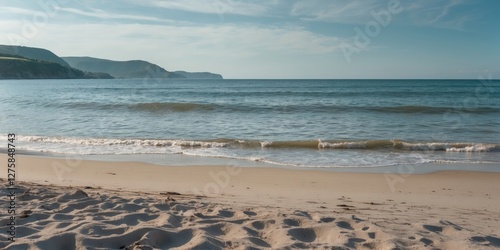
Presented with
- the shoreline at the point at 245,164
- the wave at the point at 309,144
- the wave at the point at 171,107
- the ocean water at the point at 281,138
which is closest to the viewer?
the shoreline at the point at 245,164

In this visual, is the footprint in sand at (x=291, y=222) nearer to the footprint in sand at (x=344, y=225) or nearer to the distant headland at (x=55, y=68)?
the footprint in sand at (x=344, y=225)

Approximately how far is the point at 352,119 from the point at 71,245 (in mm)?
19526

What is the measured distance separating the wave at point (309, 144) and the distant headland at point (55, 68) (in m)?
123

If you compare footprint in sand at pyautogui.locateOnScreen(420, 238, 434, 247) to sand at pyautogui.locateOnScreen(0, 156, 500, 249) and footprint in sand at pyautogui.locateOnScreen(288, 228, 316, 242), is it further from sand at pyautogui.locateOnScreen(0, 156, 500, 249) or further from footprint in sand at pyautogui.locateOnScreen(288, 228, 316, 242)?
footprint in sand at pyautogui.locateOnScreen(288, 228, 316, 242)

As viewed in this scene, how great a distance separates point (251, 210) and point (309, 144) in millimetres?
8477

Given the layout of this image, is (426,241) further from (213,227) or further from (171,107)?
(171,107)


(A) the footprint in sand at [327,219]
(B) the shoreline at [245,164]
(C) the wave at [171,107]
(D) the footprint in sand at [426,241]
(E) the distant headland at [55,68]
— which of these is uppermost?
(E) the distant headland at [55,68]

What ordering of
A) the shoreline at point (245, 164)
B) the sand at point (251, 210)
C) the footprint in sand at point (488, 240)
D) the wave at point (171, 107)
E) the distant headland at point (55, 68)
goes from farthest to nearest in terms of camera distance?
the distant headland at point (55, 68)
the wave at point (171, 107)
the shoreline at point (245, 164)
the footprint in sand at point (488, 240)
the sand at point (251, 210)

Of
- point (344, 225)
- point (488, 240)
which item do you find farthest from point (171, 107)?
point (488, 240)

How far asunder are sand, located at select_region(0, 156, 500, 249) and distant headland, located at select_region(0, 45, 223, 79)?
129m

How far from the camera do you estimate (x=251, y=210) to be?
17.9 feet

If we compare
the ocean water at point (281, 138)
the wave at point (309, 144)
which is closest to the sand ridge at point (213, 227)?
the ocean water at point (281, 138)

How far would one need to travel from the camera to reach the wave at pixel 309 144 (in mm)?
13156

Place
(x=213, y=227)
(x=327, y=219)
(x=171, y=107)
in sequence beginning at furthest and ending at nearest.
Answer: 1. (x=171, y=107)
2. (x=327, y=219)
3. (x=213, y=227)
